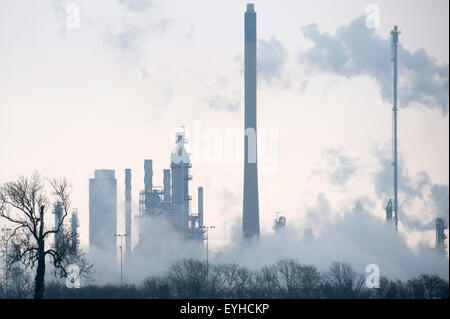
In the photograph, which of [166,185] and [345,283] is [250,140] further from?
[345,283]

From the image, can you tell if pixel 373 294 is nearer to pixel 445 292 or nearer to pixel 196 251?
pixel 445 292

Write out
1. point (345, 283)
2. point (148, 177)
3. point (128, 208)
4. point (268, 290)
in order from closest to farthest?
point (268, 290), point (345, 283), point (148, 177), point (128, 208)

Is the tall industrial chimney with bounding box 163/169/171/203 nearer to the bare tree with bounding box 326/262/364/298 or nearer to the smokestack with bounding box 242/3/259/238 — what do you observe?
the smokestack with bounding box 242/3/259/238

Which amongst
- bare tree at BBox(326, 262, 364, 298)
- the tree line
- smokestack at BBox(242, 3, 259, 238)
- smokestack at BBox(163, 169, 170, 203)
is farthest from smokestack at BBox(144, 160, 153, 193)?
the tree line

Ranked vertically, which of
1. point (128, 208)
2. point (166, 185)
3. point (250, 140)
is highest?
point (250, 140)

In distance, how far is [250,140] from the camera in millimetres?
95688

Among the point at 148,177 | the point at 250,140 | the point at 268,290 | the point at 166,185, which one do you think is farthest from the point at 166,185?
the point at 268,290

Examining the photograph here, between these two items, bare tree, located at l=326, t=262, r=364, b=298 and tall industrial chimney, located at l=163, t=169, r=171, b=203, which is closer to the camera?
bare tree, located at l=326, t=262, r=364, b=298

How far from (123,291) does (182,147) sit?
4315 cm

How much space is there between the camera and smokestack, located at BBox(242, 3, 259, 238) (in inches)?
3760

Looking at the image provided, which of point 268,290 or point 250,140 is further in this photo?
point 250,140

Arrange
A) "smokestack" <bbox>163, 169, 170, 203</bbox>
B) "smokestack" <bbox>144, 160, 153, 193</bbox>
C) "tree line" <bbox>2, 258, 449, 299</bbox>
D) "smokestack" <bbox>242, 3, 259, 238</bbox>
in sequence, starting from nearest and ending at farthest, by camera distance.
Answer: "tree line" <bbox>2, 258, 449, 299</bbox>
"smokestack" <bbox>242, 3, 259, 238</bbox>
"smokestack" <bbox>163, 169, 170, 203</bbox>
"smokestack" <bbox>144, 160, 153, 193</bbox>
